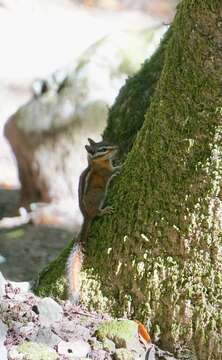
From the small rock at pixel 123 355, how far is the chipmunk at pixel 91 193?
1.55 ft

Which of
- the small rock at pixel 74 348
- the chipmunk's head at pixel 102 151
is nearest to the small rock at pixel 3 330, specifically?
the small rock at pixel 74 348

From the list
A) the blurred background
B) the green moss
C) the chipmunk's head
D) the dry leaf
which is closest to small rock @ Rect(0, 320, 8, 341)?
the green moss

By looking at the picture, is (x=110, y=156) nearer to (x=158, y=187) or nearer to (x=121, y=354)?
(x=158, y=187)

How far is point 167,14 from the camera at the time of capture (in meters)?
15.5

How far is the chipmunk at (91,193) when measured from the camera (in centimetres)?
409

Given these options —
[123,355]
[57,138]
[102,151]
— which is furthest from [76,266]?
[57,138]

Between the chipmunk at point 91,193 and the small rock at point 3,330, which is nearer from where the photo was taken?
the small rock at point 3,330

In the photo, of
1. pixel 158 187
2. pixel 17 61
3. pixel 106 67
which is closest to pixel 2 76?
pixel 17 61

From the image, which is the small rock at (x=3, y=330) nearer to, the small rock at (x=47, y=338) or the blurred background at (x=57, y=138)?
the small rock at (x=47, y=338)

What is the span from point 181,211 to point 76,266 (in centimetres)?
66

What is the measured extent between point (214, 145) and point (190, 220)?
0.34m

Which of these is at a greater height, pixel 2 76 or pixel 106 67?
pixel 2 76

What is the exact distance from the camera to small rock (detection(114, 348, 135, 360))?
3619mm

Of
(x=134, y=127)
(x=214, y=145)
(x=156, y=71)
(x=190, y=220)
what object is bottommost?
(x=190, y=220)
